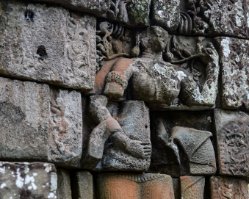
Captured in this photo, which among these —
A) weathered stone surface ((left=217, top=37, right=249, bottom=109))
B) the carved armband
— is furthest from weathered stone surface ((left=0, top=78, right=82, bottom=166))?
weathered stone surface ((left=217, top=37, right=249, bottom=109))

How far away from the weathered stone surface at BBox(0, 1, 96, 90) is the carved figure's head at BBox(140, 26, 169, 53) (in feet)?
1.96

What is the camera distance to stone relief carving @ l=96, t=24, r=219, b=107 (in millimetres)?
4891

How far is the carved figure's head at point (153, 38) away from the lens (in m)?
5.18

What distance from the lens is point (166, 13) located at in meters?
5.25

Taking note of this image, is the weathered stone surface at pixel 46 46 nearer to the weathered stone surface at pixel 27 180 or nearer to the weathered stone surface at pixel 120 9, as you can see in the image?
the weathered stone surface at pixel 120 9

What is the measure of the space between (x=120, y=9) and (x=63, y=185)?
138cm

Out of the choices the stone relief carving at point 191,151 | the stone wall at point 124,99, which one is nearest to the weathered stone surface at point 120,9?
the stone wall at point 124,99

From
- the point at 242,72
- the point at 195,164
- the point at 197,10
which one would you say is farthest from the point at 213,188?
the point at 197,10

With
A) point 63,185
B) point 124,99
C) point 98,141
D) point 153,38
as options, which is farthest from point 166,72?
point 63,185

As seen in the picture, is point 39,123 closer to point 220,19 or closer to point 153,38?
point 153,38

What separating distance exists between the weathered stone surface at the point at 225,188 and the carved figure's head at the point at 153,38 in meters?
1.11

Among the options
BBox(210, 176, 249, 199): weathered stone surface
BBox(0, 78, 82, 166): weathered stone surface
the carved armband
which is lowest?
BBox(210, 176, 249, 199): weathered stone surface

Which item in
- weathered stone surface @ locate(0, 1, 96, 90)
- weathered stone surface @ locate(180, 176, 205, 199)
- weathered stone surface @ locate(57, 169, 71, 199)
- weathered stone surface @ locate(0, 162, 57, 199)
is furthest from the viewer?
weathered stone surface @ locate(180, 176, 205, 199)

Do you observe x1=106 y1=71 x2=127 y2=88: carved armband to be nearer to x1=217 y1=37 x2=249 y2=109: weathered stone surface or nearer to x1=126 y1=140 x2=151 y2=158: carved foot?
x1=126 y1=140 x2=151 y2=158: carved foot
